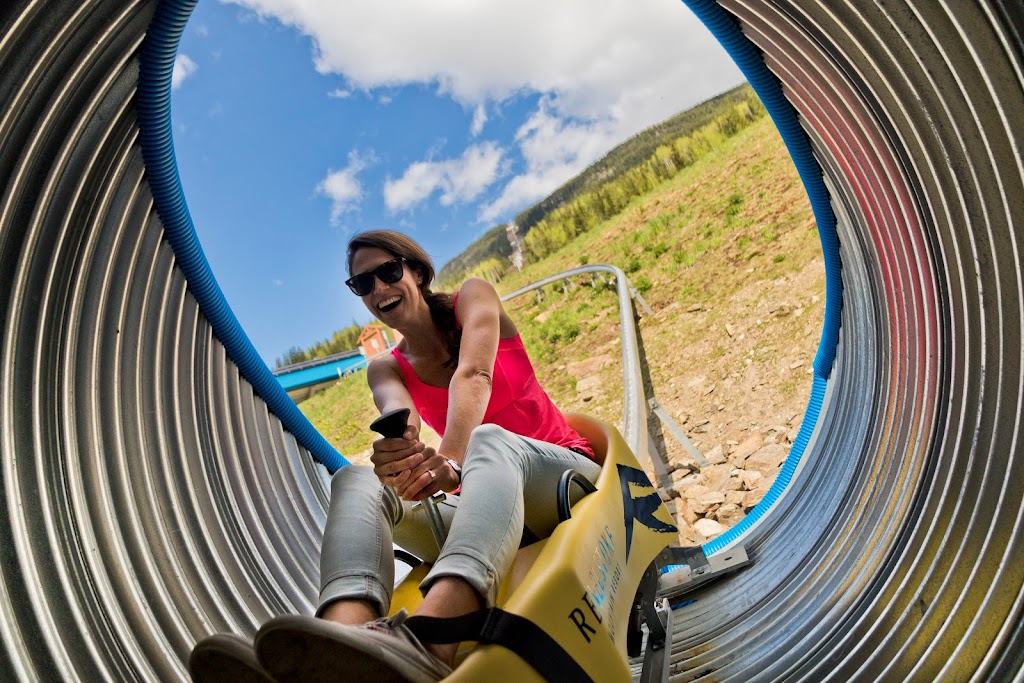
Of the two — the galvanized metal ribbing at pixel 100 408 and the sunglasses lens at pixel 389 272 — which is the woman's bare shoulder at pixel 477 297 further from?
the galvanized metal ribbing at pixel 100 408

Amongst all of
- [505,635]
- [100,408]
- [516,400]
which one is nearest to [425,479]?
[505,635]

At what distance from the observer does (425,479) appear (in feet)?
5.88

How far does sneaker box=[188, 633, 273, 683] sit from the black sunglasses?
Result: 4.50 feet

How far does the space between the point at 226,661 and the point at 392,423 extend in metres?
0.55

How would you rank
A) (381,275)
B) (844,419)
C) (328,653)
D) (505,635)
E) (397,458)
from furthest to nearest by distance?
(844,419), (381,275), (397,458), (505,635), (328,653)

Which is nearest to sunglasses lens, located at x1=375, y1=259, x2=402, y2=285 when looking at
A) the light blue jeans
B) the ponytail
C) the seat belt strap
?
the ponytail

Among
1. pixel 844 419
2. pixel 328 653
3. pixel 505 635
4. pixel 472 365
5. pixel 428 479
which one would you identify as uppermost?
pixel 472 365

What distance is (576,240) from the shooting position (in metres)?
24.4

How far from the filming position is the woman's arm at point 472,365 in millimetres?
2182

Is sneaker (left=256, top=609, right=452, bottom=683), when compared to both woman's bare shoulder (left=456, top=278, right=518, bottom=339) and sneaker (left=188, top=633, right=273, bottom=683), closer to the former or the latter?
sneaker (left=188, top=633, right=273, bottom=683)

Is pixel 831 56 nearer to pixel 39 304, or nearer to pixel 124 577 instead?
pixel 39 304

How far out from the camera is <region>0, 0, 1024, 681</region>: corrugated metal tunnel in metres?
1.79

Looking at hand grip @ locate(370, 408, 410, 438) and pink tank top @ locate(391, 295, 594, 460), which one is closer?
hand grip @ locate(370, 408, 410, 438)

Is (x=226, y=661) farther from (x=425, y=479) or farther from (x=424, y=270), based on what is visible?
(x=424, y=270)
